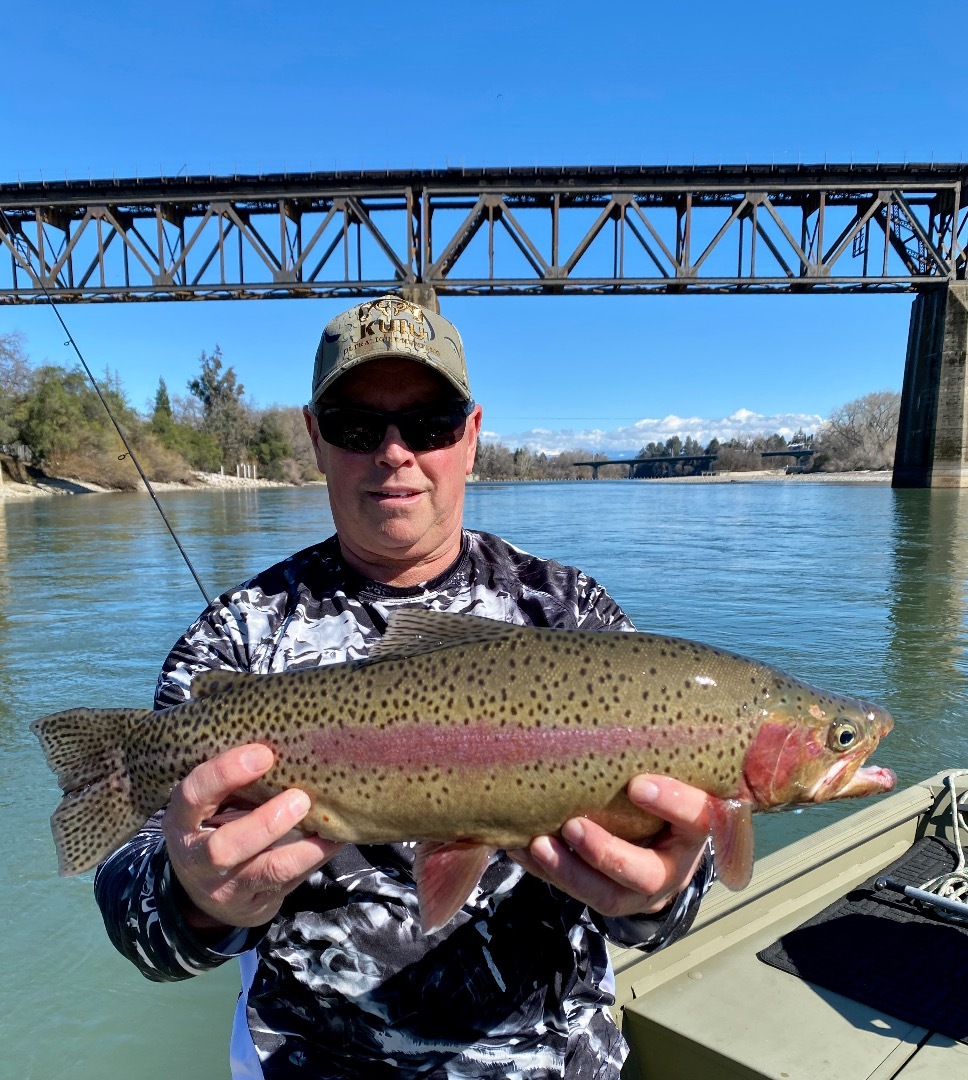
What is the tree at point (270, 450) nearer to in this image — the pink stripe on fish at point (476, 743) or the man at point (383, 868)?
the man at point (383, 868)

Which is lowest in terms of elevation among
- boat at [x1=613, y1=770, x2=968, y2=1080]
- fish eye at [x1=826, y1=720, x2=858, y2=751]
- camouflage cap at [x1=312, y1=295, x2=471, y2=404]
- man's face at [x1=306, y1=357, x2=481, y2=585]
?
boat at [x1=613, y1=770, x2=968, y2=1080]

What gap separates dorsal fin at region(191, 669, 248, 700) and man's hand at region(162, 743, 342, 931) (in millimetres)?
377

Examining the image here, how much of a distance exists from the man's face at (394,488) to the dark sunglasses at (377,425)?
0.02m

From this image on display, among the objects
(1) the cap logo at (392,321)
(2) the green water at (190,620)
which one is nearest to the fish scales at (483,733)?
(1) the cap logo at (392,321)

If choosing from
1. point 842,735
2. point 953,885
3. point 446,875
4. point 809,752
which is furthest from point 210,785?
point 953,885

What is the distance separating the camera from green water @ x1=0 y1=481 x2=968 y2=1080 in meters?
4.38

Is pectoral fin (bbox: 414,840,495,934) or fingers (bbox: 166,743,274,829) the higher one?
fingers (bbox: 166,743,274,829)

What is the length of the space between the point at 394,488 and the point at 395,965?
1457 mm

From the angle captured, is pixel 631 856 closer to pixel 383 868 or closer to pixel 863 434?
pixel 383 868

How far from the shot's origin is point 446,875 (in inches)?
85.6

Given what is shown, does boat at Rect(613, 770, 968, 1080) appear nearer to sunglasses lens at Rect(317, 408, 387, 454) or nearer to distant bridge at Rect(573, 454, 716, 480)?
sunglasses lens at Rect(317, 408, 387, 454)

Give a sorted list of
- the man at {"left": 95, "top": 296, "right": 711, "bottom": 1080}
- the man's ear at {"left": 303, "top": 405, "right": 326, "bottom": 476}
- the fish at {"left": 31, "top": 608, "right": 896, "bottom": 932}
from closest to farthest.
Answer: the man at {"left": 95, "top": 296, "right": 711, "bottom": 1080} → the fish at {"left": 31, "top": 608, "right": 896, "bottom": 932} → the man's ear at {"left": 303, "top": 405, "right": 326, "bottom": 476}

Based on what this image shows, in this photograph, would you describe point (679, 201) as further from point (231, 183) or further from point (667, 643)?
point (667, 643)

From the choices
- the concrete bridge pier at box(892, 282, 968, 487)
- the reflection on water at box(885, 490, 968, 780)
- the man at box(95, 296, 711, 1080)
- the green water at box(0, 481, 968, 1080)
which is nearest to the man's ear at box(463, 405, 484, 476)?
the man at box(95, 296, 711, 1080)
